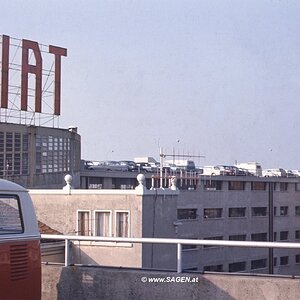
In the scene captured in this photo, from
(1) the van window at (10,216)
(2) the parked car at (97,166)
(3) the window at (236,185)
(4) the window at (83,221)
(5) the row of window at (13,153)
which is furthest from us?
(3) the window at (236,185)

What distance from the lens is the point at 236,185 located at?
77188 millimetres

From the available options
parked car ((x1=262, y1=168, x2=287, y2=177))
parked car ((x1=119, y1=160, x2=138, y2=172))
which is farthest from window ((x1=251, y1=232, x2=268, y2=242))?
parked car ((x1=119, y1=160, x2=138, y2=172))

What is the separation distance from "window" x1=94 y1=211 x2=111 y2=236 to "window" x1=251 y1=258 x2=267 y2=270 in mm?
32514

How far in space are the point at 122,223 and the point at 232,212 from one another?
40.3 metres

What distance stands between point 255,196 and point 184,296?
71368 millimetres

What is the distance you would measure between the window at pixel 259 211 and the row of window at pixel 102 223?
4366 cm

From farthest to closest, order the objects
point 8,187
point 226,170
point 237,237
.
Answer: point 226,170 → point 237,237 → point 8,187

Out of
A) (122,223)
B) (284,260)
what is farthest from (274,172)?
(122,223)

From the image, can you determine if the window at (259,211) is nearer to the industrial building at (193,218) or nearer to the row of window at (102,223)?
the industrial building at (193,218)

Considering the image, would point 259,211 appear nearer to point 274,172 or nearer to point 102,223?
point 274,172

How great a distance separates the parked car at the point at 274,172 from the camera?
87.3 meters

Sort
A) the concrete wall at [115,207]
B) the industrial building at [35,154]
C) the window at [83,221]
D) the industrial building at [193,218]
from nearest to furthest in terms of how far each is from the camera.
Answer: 1. the industrial building at [193,218]
2. the concrete wall at [115,207]
3. the window at [83,221]
4. the industrial building at [35,154]

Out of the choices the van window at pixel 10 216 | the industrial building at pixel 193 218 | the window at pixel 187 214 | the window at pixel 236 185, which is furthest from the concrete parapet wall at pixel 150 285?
the window at pixel 236 185

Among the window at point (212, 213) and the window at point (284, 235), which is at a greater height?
the window at point (212, 213)
